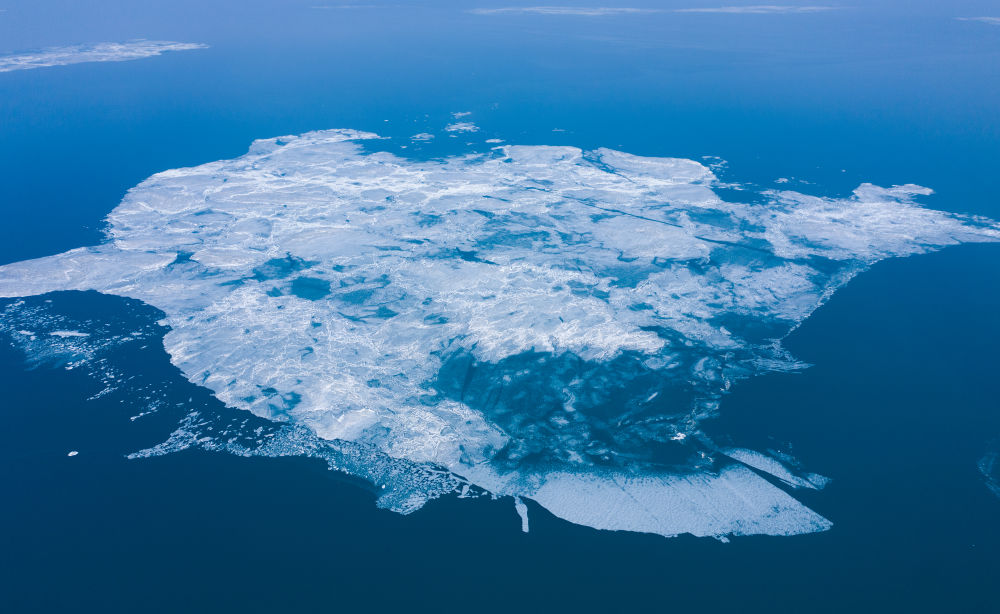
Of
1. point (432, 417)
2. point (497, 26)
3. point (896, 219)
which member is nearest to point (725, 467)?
point (432, 417)

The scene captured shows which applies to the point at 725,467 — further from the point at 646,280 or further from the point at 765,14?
the point at 765,14

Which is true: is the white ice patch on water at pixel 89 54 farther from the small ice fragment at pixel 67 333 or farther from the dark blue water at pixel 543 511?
the small ice fragment at pixel 67 333

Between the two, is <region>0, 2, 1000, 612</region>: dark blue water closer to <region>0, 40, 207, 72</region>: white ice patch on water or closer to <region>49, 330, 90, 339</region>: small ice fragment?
<region>49, 330, 90, 339</region>: small ice fragment

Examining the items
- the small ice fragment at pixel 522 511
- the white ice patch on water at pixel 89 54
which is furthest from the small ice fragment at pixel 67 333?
the white ice patch on water at pixel 89 54

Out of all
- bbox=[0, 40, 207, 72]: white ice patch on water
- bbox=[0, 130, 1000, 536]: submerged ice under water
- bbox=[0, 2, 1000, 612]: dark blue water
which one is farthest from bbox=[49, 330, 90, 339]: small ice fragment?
bbox=[0, 40, 207, 72]: white ice patch on water

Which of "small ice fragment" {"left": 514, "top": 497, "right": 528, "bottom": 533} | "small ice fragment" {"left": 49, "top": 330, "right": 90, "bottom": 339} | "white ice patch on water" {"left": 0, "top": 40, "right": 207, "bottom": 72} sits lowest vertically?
"small ice fragment" {"left": 514, "top": 497, "right": 528, "bottom": 533}

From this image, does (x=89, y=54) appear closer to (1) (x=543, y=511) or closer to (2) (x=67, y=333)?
(2) (x=67, y=333)
